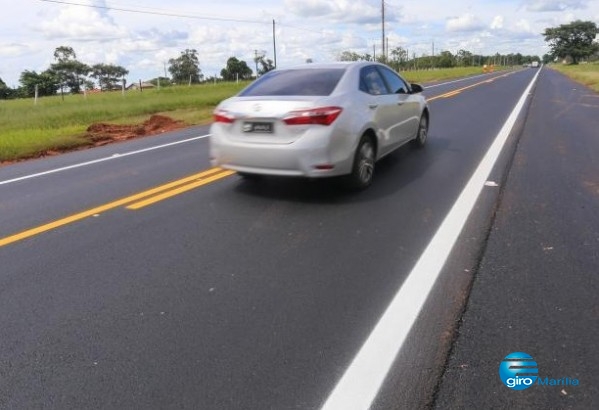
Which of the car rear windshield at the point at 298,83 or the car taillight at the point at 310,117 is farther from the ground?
the car rear windshield at the point at 298,83

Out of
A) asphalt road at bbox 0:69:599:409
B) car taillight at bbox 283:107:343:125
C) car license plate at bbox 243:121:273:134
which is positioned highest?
car taillight at bbox 283:107:343:125

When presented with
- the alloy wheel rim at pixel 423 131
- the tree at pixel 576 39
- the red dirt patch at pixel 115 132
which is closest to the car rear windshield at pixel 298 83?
the alloy wheel rim at pixel 423 131

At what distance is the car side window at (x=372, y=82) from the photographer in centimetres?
671

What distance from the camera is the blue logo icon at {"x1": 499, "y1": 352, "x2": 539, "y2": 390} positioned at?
8.86 feet

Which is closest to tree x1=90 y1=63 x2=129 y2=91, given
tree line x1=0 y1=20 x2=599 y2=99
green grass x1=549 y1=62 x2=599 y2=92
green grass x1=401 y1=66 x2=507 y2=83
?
tree line x1=0 y1=20 x2=599 y2=99

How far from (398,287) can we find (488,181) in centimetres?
371

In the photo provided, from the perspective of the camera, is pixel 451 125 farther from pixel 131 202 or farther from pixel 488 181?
pixel 131 202

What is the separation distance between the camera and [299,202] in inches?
238

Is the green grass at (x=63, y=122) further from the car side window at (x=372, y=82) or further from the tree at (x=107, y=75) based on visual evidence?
the tree at (x=107, y=75)

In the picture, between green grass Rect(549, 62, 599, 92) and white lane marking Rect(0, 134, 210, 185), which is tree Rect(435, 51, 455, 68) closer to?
green grass Rect(549, 62, 599, 92)

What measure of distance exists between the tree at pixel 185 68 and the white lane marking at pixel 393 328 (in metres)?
76.8

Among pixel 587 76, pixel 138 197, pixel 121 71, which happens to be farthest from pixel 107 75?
pixel 138 197

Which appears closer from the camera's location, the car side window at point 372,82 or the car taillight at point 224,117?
the car taillight at point 224,117

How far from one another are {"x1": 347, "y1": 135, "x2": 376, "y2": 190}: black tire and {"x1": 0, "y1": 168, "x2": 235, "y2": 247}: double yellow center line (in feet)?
6.72
